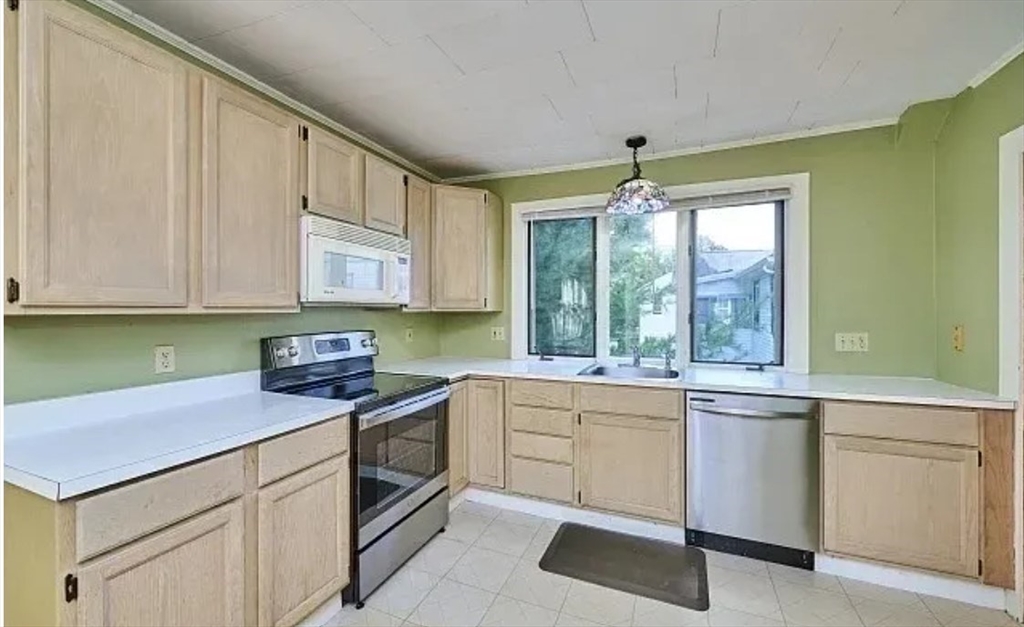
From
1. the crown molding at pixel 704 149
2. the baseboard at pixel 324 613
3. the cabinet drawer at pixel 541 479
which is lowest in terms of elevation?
the baseboard at pixel 324 613

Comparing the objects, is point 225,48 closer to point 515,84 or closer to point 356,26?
point 356,26

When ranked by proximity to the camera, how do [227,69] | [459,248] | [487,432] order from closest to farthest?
[227,69] → [487,432] → [459,248]

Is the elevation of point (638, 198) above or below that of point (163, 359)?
above

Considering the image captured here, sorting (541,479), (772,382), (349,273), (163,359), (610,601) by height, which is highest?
(349,273)

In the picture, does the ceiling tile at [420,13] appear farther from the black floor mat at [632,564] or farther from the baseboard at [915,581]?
the baseboard at [915,581]

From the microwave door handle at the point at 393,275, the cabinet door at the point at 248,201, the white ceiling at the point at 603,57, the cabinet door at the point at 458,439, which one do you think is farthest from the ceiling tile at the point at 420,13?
the cabinet door at the point at 458,439

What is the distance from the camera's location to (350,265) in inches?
104

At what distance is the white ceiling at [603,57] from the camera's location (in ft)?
6.23

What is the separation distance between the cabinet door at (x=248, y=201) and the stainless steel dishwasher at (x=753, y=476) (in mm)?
2108

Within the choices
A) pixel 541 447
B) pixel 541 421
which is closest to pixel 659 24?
pixel 541 421

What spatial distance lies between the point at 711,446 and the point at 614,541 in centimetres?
73

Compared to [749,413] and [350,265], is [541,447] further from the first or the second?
[350,265]

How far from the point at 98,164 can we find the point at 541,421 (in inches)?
92.5

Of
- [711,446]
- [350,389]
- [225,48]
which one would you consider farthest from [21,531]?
[711,446]
